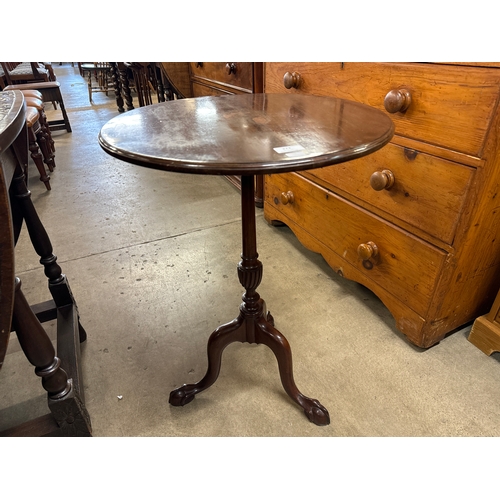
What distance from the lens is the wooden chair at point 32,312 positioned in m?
0.67

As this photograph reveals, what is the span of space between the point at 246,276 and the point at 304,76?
921 mm

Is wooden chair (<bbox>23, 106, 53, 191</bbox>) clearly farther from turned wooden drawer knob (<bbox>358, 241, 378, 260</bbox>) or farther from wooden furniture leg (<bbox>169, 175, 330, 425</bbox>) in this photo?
turned wooden drawer knob (<bbox>358, 241, 378, 260</bbox>)

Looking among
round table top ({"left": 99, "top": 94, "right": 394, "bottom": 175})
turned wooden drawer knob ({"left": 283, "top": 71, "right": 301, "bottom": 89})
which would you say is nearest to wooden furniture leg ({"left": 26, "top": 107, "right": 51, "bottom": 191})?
turned wooden drawer knob ({"left": 283, "top": 71, "right": 301, "bottom": 89})

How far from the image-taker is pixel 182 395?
1156mm

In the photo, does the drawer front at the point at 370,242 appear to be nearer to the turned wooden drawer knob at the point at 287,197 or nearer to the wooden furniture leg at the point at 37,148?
the turned wooden drawer knob at the point at 287,197

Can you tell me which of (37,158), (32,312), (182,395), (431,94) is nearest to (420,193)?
(431,94)

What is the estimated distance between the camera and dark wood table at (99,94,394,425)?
2.20ft

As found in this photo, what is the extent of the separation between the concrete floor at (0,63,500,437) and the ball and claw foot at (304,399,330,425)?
3 centimetres

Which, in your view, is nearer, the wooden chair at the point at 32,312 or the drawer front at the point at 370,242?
the wooden chair at the point at 32,312

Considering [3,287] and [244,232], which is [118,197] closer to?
[244,232]

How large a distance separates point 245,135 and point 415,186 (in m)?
0.66

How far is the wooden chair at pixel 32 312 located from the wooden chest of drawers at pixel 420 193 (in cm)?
103

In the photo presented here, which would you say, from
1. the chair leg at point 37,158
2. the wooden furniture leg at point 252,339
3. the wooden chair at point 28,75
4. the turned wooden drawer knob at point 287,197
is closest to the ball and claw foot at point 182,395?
the wooden furniture leg at point 252,339

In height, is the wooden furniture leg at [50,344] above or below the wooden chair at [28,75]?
below
